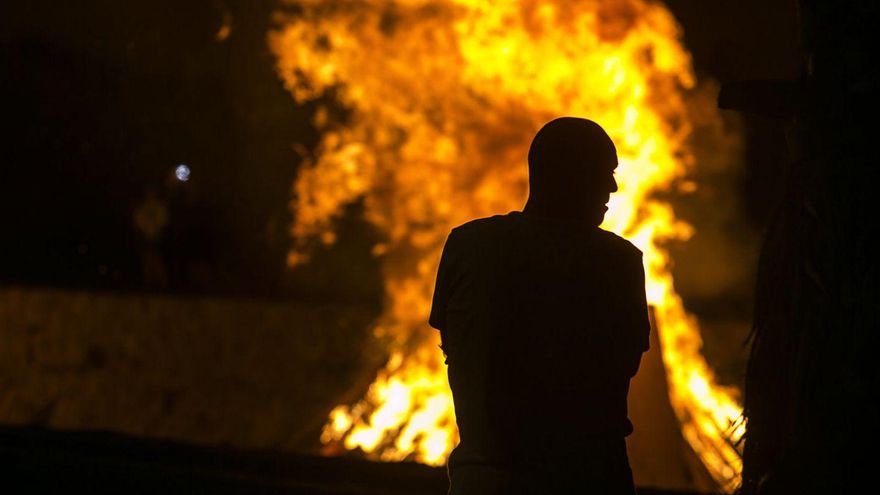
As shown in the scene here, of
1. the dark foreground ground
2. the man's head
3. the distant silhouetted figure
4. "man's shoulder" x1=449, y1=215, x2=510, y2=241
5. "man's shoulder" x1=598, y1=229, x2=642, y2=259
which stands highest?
the dark foreground ground

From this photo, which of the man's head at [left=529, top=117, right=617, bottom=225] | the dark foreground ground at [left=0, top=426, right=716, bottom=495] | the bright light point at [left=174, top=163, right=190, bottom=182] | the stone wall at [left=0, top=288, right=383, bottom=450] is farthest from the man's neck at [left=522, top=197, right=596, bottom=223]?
the bright light point at [left=174, top=163, right=190, bottom=182]

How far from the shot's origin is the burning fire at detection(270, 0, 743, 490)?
32.4ft

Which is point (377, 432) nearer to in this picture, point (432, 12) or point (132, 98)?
point (432, 12)

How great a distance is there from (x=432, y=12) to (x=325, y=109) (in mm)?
3123

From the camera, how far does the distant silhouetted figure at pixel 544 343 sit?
7.86ft

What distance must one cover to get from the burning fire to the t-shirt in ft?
20.4

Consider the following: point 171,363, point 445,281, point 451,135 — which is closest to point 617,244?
point 445,281

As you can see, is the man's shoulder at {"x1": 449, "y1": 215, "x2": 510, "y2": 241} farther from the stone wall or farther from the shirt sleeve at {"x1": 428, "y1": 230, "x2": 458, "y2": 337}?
the stone wall

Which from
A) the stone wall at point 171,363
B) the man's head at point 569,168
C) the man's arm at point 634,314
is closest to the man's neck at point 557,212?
the man's head at point 569,168

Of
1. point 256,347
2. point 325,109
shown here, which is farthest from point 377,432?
point 325,109

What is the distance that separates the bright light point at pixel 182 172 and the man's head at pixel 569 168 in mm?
13905

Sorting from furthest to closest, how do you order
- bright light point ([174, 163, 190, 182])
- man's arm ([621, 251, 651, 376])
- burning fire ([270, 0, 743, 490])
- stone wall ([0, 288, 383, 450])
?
bright light point ([174, 163, 190, 182]) < stone wall ([0, 288, 383, 450]) < burning fire ([270, 0, 743, 490]) < man's arm ([621, 251, 651, 376])

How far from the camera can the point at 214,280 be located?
15875 millimetres

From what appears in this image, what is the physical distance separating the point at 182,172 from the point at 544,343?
555 inches
